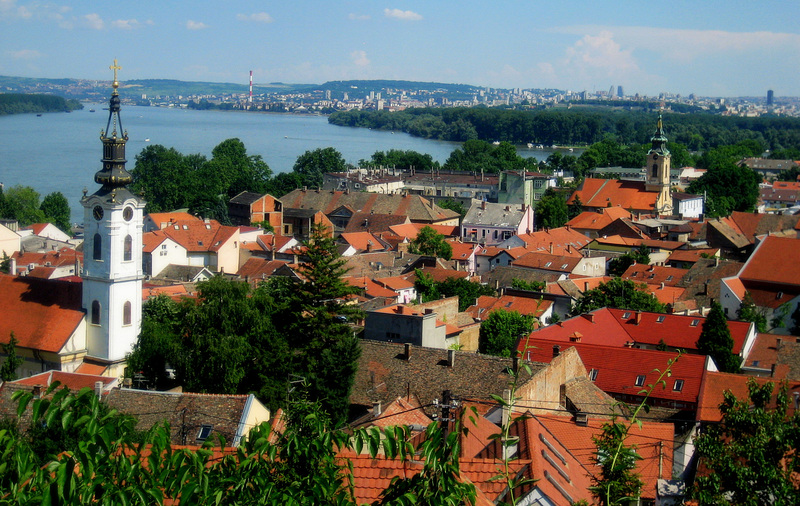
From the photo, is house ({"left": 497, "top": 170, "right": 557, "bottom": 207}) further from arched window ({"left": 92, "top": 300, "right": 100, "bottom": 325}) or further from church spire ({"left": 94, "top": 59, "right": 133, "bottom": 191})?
arched window ({"left": 92, "top": 300, "right": 100, "bottom": 325})

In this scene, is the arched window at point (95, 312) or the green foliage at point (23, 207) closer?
the arched window at point (95, 312)

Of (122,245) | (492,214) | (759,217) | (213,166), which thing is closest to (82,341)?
(122,245)

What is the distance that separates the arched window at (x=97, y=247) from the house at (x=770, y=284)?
14.9m

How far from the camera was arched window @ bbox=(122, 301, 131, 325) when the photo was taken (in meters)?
15.6

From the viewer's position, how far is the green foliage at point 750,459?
5.00m

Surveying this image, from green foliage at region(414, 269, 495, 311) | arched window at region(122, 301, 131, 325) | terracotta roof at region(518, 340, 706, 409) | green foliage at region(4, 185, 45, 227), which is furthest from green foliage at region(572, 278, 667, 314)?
green foliage at region(4, 185, 45, 227)

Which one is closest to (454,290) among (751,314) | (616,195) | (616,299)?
(616,299)

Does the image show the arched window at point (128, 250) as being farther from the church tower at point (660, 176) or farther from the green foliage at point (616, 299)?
the church tower at point (660, 176)

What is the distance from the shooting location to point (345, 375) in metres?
12.8

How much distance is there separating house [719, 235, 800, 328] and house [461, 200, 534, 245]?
12.5 m

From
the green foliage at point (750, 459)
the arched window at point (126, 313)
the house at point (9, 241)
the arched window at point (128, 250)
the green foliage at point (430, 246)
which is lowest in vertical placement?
the house at point (9, 241)

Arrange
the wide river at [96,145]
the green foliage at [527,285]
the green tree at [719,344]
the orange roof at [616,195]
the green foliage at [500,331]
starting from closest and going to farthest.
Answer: the green tree at [719,344]
the green foliage at [500,331]
the green foliage at [527,285]
the orange roof at [616,195]
the wide river at [96,145]

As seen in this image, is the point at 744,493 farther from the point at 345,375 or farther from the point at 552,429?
the point at 345,375

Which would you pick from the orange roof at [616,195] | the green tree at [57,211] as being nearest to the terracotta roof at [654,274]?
the orange roof at [616,195]
